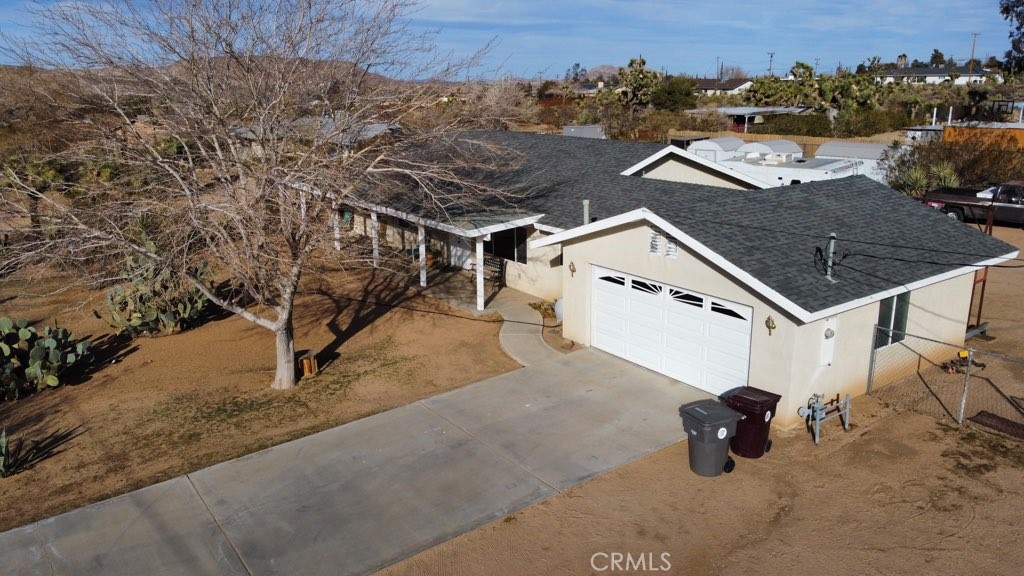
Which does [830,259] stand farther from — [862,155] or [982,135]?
[982,135]

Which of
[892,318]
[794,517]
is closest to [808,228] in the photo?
[892,318]

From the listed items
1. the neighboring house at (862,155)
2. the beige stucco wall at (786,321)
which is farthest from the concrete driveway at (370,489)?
the neighboring house at (862,155)

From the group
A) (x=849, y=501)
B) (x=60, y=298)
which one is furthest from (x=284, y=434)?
(x=60, y=298)

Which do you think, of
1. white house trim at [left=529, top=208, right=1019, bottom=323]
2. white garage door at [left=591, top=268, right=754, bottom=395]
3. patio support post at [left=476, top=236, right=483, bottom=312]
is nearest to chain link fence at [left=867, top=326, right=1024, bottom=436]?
white house trim at [left=529, top=208, right=1019, bottom=323]

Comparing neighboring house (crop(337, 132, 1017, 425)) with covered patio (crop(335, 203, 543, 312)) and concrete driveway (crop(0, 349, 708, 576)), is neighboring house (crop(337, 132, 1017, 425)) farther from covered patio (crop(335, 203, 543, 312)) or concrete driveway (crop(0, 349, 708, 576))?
concrete driveway (crop(0, 349, 708, 576))

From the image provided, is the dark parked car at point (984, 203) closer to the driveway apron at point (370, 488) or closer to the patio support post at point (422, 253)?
the patio support post at point (422, 253)

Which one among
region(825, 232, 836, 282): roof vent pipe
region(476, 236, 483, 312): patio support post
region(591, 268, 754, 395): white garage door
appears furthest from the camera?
region(476, 236, 483, 312): patio support post
